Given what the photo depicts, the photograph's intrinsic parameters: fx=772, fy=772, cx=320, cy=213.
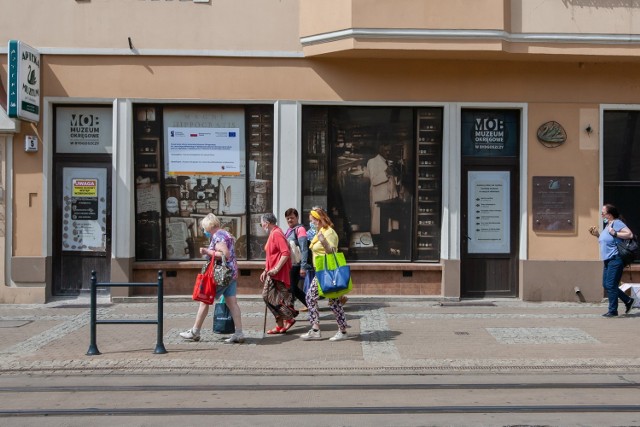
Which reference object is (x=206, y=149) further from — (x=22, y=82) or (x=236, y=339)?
(x=236, y=339)

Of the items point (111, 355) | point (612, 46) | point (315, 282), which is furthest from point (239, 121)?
point (612, 46)

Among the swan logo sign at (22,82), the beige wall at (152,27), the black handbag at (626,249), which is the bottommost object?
the black handbag at (626,249)

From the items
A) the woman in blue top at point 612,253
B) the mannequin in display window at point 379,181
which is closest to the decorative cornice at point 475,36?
the mannequin in display window at point 379,181

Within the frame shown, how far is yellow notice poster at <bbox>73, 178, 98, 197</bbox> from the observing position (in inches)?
546

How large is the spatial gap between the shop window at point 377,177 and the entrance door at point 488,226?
1.95ft

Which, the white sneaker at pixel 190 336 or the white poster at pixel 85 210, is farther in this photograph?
the white poster at pixel 85 210

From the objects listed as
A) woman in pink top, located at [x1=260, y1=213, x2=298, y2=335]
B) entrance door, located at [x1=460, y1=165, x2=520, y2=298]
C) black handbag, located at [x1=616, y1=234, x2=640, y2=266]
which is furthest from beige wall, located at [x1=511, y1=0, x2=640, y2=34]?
woman in pink top, located at [x1=260, y1=213, x2=298, y2=335]

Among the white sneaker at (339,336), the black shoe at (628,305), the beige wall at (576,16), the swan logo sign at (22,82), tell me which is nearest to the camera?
the white sneaker at (339,336)

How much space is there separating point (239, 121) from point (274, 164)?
1016 mm

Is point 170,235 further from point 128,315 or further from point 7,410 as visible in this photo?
point 7,410

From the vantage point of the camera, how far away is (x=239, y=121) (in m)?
13.8

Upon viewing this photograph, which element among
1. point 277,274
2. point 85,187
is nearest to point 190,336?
point 277,274

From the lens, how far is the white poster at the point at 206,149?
13.8 meters

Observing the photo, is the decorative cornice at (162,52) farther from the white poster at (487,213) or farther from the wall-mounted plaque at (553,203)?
the wall-mounted plaque at (553,203)
